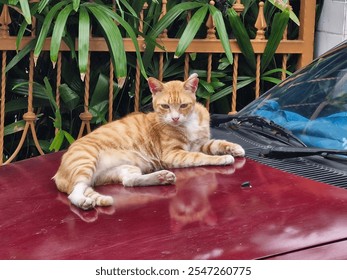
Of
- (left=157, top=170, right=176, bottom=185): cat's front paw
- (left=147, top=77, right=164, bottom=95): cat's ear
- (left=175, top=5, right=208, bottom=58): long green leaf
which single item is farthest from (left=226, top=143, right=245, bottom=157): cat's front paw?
(left=175, top=5, right=208, bottom=58): long green leaf

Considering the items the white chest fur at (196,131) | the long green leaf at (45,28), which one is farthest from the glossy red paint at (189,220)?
the long green leaf at (45,28)

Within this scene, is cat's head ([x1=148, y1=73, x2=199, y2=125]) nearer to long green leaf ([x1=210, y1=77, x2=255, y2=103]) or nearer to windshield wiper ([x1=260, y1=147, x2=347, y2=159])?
windshield wiper ([x1=260, y1=147, x2=347, y2=159])

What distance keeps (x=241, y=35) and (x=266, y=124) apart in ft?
7.36

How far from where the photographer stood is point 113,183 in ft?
9.89

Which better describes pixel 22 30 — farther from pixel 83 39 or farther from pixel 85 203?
pixel 85 203

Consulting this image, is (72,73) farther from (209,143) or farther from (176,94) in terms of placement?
(209,143)

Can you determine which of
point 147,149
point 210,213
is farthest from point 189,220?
point 147,149

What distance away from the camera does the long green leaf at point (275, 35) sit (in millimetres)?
5461

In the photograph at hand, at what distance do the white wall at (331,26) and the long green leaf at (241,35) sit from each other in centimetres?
56

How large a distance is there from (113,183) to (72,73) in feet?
8.31

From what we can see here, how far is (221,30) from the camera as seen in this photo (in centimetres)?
522

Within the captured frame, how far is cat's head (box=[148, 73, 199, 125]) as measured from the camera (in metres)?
3.99

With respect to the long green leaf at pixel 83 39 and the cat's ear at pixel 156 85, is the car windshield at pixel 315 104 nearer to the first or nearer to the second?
the cat's ear at pixel 156 85

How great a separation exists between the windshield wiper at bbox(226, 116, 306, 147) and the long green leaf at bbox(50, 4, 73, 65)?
149cm
